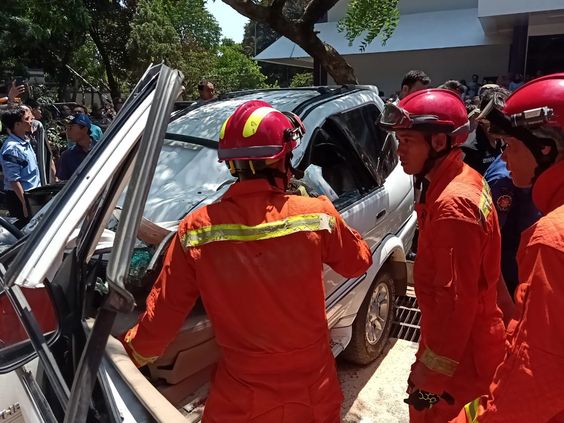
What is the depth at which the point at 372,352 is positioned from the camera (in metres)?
3.56

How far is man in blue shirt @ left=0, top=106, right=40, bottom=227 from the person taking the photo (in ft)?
16.4

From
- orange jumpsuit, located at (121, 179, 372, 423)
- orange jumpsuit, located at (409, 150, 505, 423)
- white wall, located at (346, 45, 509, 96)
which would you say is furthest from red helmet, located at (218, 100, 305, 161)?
white wall, located at (346, 45, 509, 96)

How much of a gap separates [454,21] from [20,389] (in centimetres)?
1870

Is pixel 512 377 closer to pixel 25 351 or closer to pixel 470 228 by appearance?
pixel 470 228

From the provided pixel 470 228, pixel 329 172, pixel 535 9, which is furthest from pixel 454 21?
pixel 470 228

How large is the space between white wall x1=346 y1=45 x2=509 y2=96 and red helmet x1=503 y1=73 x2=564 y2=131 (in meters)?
17.5

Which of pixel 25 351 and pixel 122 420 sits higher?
pixel 25 351

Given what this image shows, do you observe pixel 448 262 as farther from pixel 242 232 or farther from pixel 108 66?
pixel 108 66

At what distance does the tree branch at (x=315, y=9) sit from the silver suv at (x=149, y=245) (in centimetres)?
269

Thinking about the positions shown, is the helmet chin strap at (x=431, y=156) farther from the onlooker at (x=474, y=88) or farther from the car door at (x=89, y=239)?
the onlooker at (x=474, y=88)

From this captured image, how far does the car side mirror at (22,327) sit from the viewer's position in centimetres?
135

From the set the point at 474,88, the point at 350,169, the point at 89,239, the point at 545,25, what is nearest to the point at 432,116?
the point at 89,239

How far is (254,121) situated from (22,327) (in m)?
0.93

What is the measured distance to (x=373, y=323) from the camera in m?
3.58
